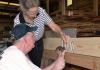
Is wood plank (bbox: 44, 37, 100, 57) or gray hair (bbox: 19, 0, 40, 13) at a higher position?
gray hair (bbox: 19, 0, 40, 13)

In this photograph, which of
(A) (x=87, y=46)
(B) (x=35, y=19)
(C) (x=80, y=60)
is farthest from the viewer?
(B) (x=35, y=19)

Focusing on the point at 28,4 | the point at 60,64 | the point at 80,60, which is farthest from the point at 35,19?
the point at 80,60

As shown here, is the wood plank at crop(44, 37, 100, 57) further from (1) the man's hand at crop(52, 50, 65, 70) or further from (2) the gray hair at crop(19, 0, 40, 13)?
(2) the gray hair at crop(19, 0, 40, 13)

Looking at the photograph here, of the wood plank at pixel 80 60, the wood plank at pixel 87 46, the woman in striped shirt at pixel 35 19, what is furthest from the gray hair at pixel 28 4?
the wood plank at pixel 80 60

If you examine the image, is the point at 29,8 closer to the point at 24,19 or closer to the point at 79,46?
the point at 24,19

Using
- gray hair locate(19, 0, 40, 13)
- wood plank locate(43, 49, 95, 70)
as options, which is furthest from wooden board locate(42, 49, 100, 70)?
gray hair locate(19, 0, 40, 13)

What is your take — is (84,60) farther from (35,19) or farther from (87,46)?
(35,19)

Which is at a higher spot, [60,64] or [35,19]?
[35,19]

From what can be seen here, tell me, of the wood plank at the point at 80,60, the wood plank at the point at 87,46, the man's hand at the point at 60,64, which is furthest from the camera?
the man's hand at the point at 60,64

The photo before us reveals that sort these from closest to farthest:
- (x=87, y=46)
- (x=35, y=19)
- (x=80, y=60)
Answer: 1. (x=87, y=46)
2. (x=80, y=60)
3. (x=35, y=19)

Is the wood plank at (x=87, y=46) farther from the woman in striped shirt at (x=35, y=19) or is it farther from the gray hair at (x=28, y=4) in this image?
the gray hair at (x=28, y=4)

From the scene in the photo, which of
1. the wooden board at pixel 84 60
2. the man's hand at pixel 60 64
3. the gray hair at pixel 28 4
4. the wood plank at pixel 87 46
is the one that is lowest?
the man's hand at pixel 60 64

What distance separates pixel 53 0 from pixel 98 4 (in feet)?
4.08

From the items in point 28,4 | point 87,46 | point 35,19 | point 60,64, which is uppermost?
point 28,4
